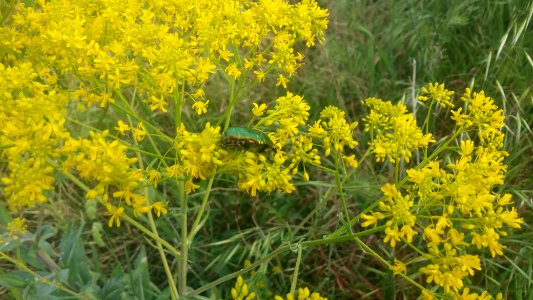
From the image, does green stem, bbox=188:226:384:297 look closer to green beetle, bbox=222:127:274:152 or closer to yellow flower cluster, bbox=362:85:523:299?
yellow flower cluster, bbox=362:85:523:299

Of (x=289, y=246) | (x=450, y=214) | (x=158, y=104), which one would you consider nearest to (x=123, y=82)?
(x=158, y=104)

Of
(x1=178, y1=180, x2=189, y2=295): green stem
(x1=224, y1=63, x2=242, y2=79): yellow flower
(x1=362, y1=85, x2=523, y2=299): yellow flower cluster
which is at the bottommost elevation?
(x1=178, y1=180, x2=189, y2=295): green stem

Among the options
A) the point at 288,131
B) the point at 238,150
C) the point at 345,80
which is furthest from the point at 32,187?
the point at 345,80

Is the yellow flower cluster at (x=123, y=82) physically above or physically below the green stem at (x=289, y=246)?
above

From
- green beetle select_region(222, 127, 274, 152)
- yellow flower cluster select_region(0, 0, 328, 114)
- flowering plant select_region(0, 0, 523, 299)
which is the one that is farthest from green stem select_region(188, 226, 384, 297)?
yellow flower cluster select_region(0, 0, 328, 114)

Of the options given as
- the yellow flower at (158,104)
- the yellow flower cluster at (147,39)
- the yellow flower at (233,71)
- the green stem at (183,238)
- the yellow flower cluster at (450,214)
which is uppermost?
the yellow flower cluster at (147,39)

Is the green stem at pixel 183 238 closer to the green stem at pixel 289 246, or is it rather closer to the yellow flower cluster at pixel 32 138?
the green stem at pixel 289 246

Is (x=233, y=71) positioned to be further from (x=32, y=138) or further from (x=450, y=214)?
(x=450, y=214)

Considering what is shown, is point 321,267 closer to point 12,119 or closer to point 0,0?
point 12,119

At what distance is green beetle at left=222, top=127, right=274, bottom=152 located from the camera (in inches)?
73.2

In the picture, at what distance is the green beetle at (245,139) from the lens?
1.86 m

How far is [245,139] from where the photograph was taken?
186cm

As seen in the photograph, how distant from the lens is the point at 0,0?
109 inches

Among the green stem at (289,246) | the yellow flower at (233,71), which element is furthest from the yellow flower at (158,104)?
the green stem at (289,246)
